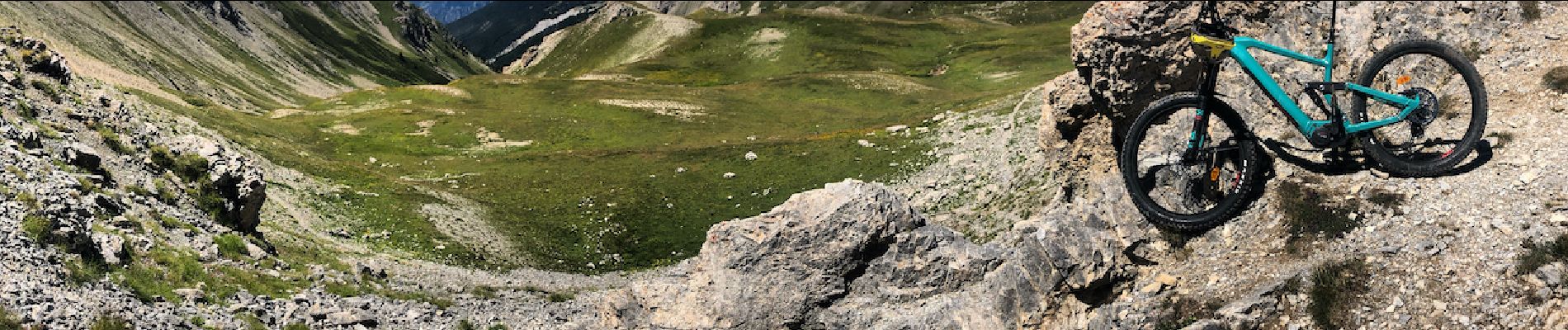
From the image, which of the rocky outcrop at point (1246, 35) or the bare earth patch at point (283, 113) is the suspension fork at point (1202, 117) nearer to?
the rocky outcrop at point (1246, 35)

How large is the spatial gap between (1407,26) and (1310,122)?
13.7 feet

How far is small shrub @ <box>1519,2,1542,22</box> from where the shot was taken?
16.0 m

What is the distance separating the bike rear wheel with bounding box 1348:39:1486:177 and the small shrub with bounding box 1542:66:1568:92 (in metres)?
1.15

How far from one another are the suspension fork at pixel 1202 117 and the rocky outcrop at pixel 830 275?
139 inches

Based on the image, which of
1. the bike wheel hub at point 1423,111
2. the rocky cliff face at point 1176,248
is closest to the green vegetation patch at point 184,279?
the rocky cliff face at point 1176,248

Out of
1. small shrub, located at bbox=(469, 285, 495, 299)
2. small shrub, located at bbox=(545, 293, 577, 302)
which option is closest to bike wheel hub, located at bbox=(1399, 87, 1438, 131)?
small shrub, located at bbox=(545, 293, 577, 302)

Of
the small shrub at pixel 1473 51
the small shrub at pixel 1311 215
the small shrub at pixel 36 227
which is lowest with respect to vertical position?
the small shrub at pixel 36 227

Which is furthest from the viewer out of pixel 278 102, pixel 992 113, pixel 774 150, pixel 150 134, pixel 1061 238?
pixel 278 102

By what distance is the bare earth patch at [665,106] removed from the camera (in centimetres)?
9338

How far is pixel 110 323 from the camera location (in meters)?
22.6

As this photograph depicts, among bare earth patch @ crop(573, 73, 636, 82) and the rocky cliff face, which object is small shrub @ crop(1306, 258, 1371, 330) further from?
bare earth patch @ crop(573, 73, 636, 82)

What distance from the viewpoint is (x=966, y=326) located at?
54.9 feet

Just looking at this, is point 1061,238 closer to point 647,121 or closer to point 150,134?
point 150,134

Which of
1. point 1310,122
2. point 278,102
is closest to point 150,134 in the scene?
point 1310,122
